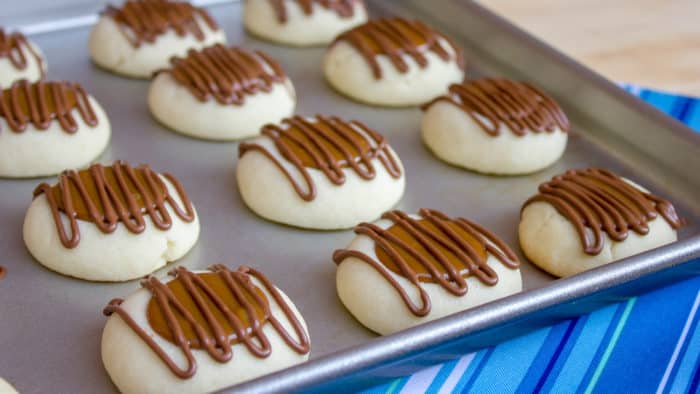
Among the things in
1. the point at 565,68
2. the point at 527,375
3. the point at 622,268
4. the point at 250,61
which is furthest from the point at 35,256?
the point at 565,68

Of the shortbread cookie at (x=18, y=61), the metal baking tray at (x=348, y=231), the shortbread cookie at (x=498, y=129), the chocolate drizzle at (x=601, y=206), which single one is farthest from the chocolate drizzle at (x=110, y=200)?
the chocolate drizzle at (x=601, y=206)

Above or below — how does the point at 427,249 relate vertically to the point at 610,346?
above

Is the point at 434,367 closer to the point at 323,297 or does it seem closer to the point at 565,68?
the point at 323,297

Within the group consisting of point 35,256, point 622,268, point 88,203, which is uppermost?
point 622,268

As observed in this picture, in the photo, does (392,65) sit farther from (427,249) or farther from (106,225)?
(106,225)

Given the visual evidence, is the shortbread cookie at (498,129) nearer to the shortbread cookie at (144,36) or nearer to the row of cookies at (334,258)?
the row of cookies at (334,258)

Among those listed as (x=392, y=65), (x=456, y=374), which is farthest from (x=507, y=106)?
(x=456, y=374)
